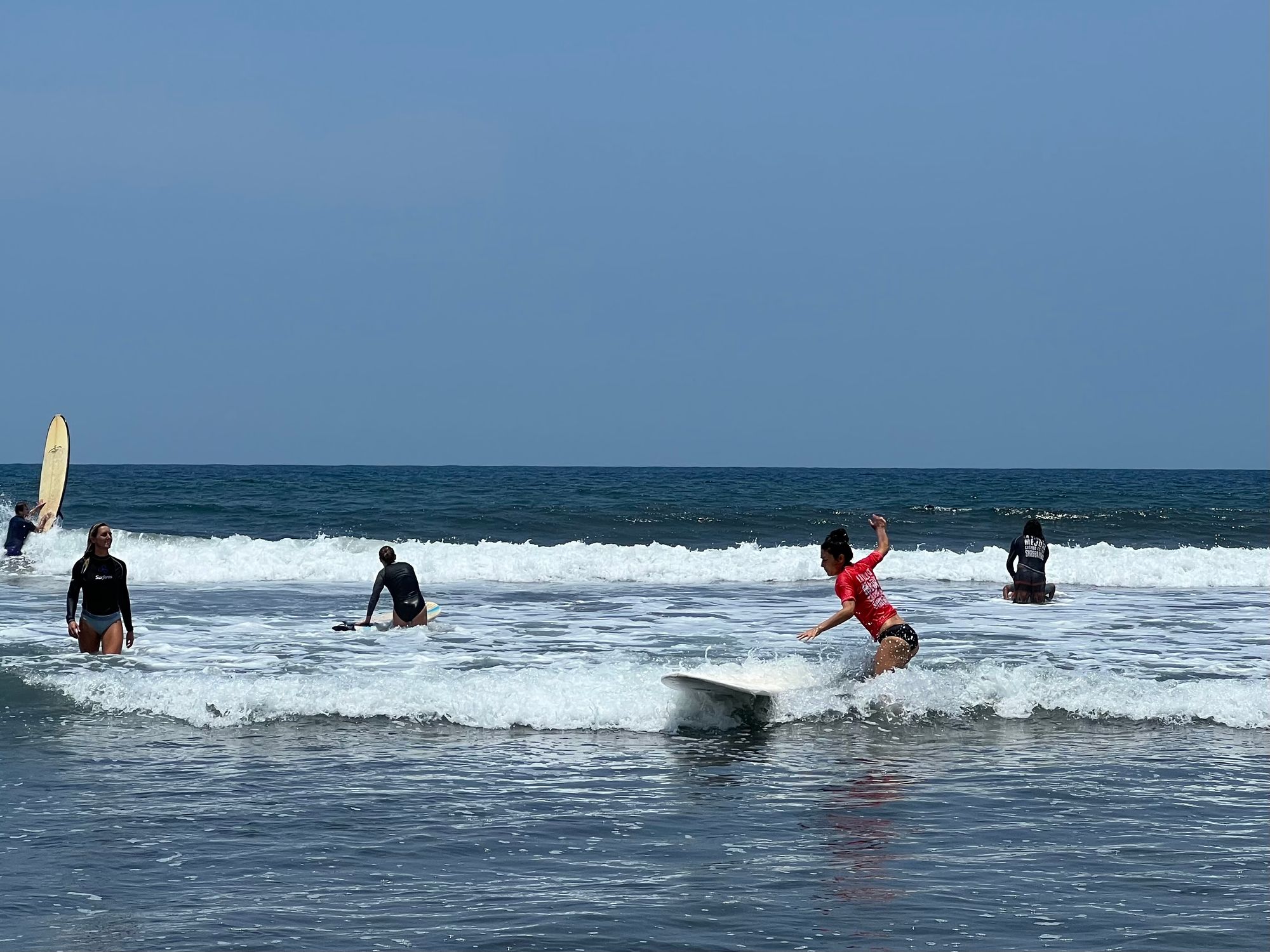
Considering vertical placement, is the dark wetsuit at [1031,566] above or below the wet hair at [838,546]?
below

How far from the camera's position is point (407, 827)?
7.66 metres

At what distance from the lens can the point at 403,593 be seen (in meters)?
16.1

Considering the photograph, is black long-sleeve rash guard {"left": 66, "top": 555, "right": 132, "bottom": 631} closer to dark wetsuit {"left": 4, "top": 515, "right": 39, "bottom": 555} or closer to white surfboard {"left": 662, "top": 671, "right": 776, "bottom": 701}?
white surfboard {"left": 662, "top": 671, "right": 776, "bottom": 701}

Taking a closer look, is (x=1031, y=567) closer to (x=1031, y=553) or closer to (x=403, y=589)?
(x=1031, y=553)

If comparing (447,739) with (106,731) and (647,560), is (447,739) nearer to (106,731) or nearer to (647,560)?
(106,731)

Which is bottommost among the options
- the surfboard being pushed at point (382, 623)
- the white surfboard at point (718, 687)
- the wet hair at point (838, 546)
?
Result: the surfboard being pushed at point (382, 623)

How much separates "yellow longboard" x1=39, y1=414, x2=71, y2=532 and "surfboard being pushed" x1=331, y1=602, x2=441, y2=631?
40.3ft

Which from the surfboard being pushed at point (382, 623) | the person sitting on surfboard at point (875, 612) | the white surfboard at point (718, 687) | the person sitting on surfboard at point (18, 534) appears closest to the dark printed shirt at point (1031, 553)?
the person sitting on surfboard at point (875, 612)

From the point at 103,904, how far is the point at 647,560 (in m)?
19.5

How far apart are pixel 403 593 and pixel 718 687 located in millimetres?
6628

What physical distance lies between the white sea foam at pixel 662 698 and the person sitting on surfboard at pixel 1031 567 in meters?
7.37

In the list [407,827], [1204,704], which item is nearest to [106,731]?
[407,827]

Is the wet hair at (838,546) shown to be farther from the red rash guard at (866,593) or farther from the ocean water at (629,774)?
the ocean water at (629,774)

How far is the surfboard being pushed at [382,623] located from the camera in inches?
634
